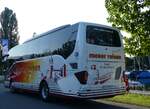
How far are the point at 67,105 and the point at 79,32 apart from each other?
3366mm

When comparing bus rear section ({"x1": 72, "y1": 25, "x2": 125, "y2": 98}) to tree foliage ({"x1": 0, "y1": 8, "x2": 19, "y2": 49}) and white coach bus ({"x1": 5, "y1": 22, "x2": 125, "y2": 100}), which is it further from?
tree foliage ({"x1": 0, "y1": 8, "x2": 19, "y2": 49})

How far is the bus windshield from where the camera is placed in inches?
628

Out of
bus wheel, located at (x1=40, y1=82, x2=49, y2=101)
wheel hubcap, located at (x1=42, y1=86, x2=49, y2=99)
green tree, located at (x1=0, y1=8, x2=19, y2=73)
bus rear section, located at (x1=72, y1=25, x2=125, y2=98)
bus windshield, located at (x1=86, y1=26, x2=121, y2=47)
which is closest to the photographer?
bus rear section, located at (x1=72, y1=25, x2=125, y2=98)

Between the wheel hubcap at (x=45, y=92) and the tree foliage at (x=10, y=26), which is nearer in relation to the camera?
the wheel hubcap at (x=45, y=92)

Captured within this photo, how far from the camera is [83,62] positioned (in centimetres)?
1538

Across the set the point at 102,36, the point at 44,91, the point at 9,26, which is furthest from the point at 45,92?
the point at 9,26

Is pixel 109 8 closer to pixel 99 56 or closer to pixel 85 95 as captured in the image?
pixel 99 56

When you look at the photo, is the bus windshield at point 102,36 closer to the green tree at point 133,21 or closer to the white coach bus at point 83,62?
the white coach bus at point 83,62

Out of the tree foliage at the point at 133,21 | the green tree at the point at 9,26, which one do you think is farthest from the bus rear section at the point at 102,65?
the green tree at the point at 9,26

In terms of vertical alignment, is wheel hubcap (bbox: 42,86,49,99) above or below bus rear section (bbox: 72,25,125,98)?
below

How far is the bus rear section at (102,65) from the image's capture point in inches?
608

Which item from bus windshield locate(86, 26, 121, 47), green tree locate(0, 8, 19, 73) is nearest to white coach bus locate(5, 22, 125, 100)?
bus windshield locate(86, 26, 121, 47)

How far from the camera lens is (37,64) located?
66.3 ft

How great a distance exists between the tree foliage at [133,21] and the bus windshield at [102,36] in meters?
2.59
